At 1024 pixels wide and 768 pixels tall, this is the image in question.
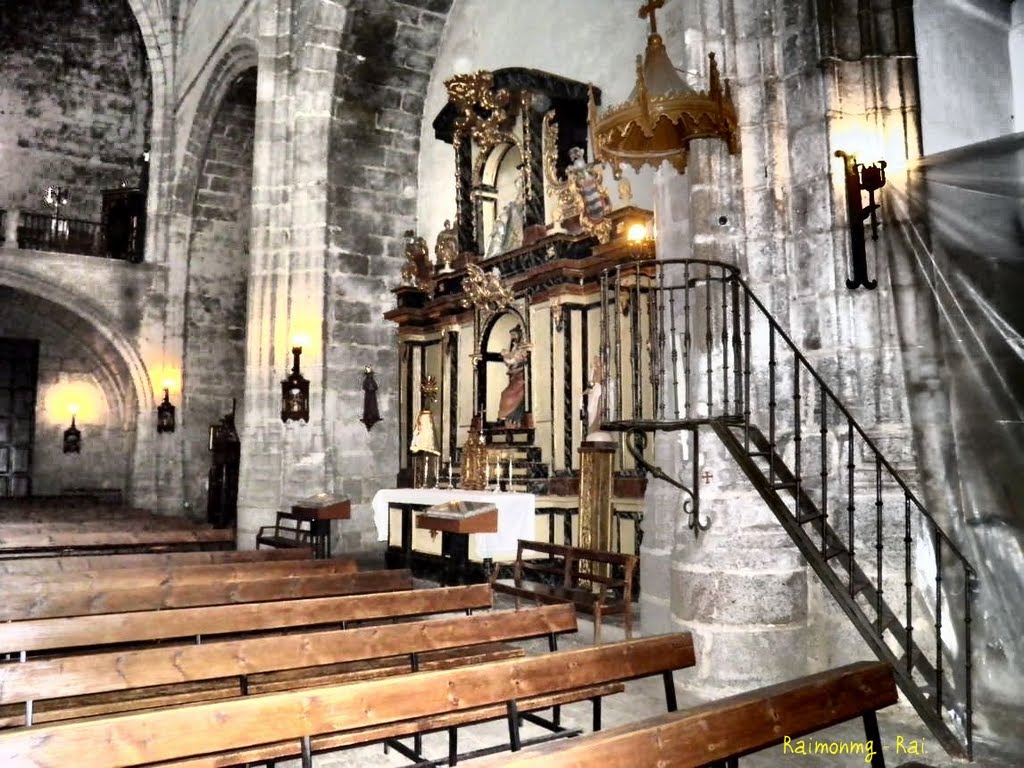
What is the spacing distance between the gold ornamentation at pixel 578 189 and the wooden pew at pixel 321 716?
548 centimetres

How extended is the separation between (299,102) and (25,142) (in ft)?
33.2

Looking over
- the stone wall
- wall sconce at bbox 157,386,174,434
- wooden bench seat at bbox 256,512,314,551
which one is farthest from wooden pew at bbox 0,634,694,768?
the stone wall

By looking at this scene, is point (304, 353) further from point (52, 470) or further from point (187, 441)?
point (52, 470)

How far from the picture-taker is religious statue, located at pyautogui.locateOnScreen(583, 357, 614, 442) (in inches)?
312

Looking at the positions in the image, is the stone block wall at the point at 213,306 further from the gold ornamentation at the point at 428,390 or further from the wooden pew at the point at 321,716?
the wooden pew at the point at 321,716

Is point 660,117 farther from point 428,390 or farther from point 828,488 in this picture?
point 428,390

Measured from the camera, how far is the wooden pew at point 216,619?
355 cm

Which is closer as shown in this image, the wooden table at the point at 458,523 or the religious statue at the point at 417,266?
the wooden table at the point at 458,523

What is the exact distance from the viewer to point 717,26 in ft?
17.5

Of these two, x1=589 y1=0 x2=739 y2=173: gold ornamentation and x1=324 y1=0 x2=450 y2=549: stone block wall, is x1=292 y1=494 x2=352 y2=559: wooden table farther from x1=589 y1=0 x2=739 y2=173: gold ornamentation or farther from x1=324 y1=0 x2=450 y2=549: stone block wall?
x1=589 y1=0 x2=739 y2=173: gold ornamentation

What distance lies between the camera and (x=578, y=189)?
873 cm

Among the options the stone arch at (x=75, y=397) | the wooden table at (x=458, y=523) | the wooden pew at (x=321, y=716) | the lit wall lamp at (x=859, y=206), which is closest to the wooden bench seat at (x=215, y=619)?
the wooden pew at (x=321, y=716)

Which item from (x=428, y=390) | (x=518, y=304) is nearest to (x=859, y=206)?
(x=518, y=304)

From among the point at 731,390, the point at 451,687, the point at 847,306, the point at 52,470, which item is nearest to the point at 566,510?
the point at 731,390
